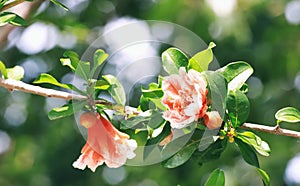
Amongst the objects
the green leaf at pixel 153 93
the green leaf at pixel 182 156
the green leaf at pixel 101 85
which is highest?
the green leaf at pixel 153 93

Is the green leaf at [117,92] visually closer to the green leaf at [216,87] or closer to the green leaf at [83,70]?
the green leaf at [83,70]

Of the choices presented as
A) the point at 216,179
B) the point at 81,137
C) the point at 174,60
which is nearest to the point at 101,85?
the point at 174,60

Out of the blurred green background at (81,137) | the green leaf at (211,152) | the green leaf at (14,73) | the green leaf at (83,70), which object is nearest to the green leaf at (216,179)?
the green leaf at (211,152)

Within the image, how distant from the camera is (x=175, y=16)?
111 inches

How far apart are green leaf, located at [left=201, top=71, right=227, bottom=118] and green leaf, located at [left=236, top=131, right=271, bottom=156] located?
2.1 inches

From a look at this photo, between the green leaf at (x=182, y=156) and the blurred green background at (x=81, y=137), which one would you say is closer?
the green leaf at (x=182, y=156)

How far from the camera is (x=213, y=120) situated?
3.27 feet

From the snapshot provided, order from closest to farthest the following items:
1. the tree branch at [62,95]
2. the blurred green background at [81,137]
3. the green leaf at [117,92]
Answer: the tree branch at [62,95] → the green leaf at [117,92] → the blurred green background at [81,137]

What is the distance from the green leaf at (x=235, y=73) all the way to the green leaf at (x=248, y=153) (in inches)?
3.4

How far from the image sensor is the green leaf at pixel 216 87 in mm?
992

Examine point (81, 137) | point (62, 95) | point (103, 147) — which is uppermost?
point (62, 95)

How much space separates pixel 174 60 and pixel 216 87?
9 centimetres

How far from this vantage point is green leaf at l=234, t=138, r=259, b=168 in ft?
3.34

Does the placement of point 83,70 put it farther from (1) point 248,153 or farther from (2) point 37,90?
(1) point 248,153
